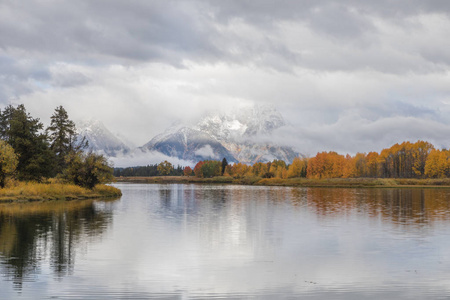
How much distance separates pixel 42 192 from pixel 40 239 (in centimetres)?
4196

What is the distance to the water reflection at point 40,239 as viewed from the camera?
755 inches

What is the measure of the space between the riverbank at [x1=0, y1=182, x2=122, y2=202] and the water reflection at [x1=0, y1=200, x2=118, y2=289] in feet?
60.7

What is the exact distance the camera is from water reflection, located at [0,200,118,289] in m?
19.2

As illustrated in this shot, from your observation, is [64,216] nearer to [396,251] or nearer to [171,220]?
[171,220]

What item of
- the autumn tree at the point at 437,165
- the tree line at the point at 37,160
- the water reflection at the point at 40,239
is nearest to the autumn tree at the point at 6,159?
the tree line at the point at 37,160

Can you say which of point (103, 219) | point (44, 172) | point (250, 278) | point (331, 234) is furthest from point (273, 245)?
point (44, 172)

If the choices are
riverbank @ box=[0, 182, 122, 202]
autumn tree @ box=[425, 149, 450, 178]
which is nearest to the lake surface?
riverbank @ box=[0, 182, 122, 202]

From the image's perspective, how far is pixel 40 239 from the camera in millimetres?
27734

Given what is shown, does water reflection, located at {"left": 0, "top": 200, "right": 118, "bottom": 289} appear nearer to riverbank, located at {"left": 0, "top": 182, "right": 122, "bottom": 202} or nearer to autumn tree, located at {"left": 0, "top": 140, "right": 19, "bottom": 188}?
riverbank, located at {"left": 0, "top": 182, "right": 122, "bottom": 202}

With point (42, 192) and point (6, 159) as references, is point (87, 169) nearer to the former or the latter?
point (42, 192)

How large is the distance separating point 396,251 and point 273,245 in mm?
7483

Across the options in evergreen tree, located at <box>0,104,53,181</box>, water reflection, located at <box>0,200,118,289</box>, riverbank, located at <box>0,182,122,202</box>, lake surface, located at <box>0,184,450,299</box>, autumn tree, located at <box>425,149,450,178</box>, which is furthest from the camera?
autumn tree, located at <box>425,149,450,178</box>

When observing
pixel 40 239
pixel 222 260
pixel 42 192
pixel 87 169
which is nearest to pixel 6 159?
pixel 42 192

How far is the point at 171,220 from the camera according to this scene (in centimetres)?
4122
